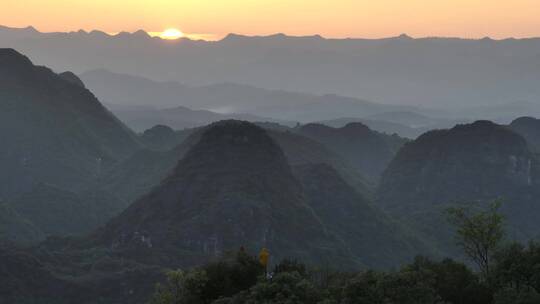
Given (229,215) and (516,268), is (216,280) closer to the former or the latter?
(516,268)

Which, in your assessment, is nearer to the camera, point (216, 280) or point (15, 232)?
point (216, 280)

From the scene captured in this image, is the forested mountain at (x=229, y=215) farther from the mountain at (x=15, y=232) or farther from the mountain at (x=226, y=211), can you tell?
the mountain at (x=15, y=232)

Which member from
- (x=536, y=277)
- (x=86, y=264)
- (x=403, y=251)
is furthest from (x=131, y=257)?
(x=536, y=277)

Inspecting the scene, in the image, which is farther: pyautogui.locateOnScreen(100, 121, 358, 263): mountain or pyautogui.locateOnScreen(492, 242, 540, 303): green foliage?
pyautogui.locateOnScreen(100, 121, 358, 263): mountain

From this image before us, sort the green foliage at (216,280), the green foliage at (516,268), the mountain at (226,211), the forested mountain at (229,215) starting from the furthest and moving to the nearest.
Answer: the mountain at (226,211)
the forested mountain at (229,215)
the green foliage at (216,280)
the green foliage at (516,268)

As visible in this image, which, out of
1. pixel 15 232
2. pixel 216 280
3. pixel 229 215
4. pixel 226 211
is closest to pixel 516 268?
pixel 216 280

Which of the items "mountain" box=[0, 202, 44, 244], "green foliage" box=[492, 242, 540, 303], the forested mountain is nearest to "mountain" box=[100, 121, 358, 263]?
the forested mountain

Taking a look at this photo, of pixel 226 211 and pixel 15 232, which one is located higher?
pixel 226 211

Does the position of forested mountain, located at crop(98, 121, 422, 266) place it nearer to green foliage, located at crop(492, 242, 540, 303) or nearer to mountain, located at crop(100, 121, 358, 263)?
mountain, located at crop(100, 121, 358, 263)

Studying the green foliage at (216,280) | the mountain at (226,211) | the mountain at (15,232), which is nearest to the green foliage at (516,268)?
the green foliage at (216,280)
